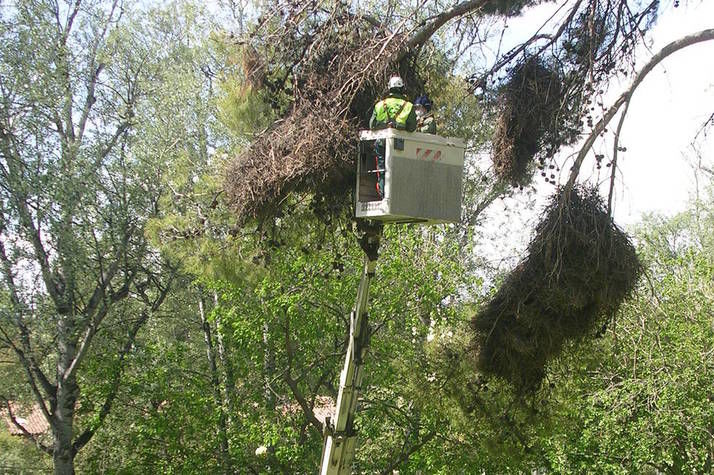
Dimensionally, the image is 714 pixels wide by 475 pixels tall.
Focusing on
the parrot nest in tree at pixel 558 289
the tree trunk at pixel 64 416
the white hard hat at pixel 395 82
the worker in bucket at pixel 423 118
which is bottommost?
the tree trunk at pixel 64 416

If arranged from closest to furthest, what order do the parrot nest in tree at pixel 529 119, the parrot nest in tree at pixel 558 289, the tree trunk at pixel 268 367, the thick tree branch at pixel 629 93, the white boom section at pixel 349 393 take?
the thick tree branch at pixel 629 93 → the parrot nest in tree at pixel 558 289 → the parrot nest in tree at pixel 529 119 → the white boom section at pixel 349 393 → the tree trunk at pixel 268 367

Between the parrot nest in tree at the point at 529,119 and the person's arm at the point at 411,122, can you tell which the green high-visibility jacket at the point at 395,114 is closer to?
the person's arm at the point at 411,122

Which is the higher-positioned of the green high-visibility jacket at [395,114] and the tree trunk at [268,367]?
the green high-visibility jacket at [395,114]

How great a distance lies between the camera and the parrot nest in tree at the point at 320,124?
6.24m

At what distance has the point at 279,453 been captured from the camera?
13234 millimetres

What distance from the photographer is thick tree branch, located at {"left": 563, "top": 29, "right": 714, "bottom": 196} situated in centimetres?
515

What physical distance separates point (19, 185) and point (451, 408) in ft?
23.8

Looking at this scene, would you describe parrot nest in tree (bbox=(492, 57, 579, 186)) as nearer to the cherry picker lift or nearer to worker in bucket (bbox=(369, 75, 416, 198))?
the cherry picker lift

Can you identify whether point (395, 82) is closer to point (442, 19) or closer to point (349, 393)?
point (442, 19)

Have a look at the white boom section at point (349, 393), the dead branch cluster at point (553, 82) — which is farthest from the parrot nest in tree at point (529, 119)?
the white boom section at point (349, 393)

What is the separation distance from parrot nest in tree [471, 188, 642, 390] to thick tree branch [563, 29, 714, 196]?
337 mm

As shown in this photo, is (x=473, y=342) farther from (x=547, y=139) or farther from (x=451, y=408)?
(x=451, y=408)

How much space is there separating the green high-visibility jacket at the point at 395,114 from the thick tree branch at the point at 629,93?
144 cm

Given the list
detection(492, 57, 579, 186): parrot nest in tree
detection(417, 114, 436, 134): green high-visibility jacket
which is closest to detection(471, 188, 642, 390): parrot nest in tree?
detection(492, 57, 579, 186): parrot nest in tree
